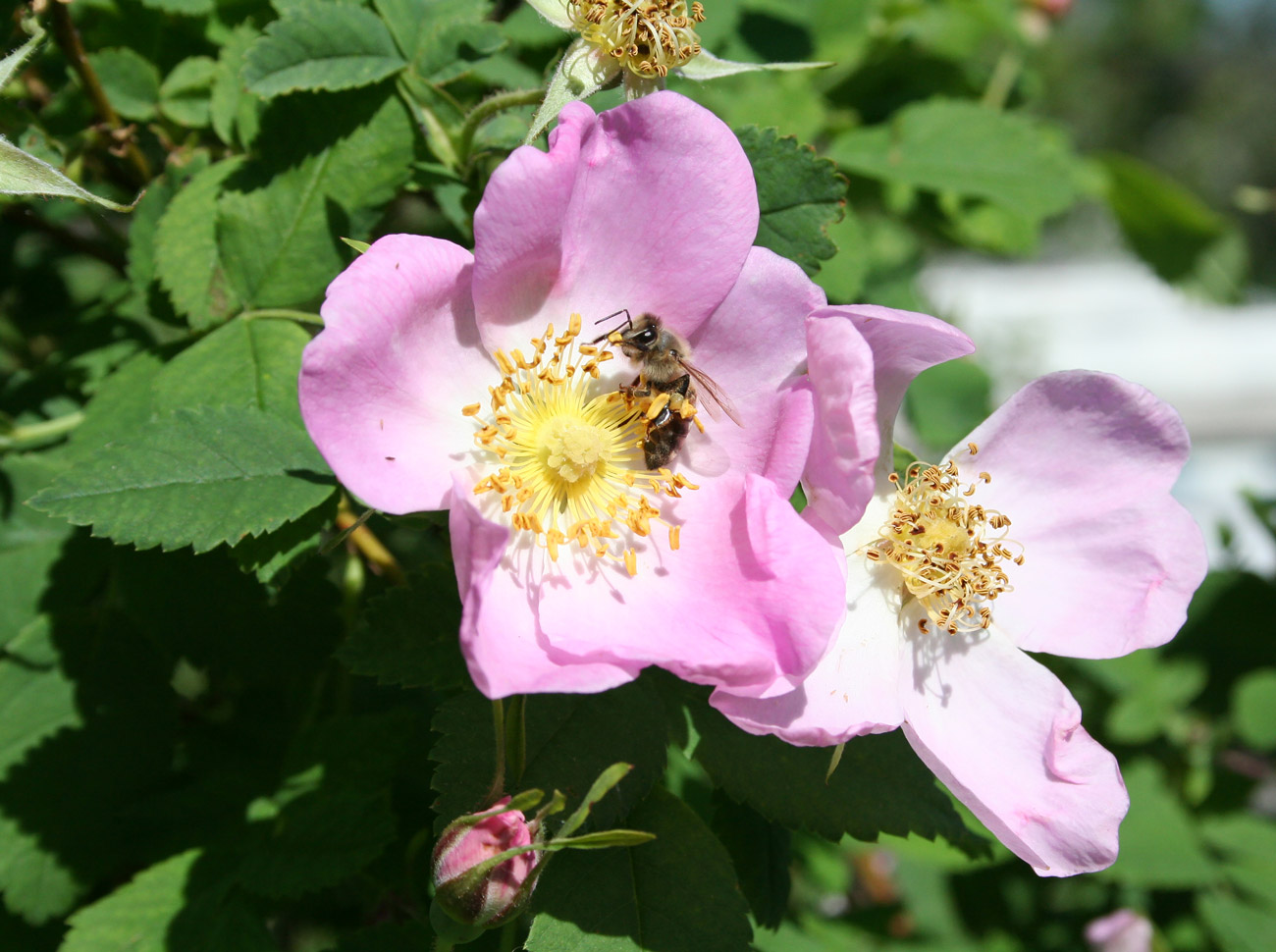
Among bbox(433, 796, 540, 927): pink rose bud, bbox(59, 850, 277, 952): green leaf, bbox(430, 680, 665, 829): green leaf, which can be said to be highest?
bbox(433, 796, 540, 927): pink rose bud

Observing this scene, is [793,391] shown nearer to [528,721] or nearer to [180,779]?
[528,721]

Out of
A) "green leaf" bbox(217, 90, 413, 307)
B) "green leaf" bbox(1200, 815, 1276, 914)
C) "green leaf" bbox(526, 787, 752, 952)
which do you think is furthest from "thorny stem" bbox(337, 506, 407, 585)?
"green leaf" bbox(1200, 815, 1276, 914)

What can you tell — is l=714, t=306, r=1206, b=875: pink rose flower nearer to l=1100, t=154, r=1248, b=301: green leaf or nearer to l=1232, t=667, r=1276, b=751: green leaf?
l=1232, t=667, r=1276, b=751: green leaf

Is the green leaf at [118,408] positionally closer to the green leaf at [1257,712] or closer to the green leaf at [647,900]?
the green leaf at [647,900]

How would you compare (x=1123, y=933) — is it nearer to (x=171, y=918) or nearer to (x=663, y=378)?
(x=663, y=378)

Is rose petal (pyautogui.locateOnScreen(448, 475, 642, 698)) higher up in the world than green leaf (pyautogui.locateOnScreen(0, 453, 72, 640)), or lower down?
higher up

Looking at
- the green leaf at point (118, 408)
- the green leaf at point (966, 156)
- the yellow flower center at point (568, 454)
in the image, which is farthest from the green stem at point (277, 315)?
the green leaf at point (966, 156)

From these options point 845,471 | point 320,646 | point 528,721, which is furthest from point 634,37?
point 320,646
